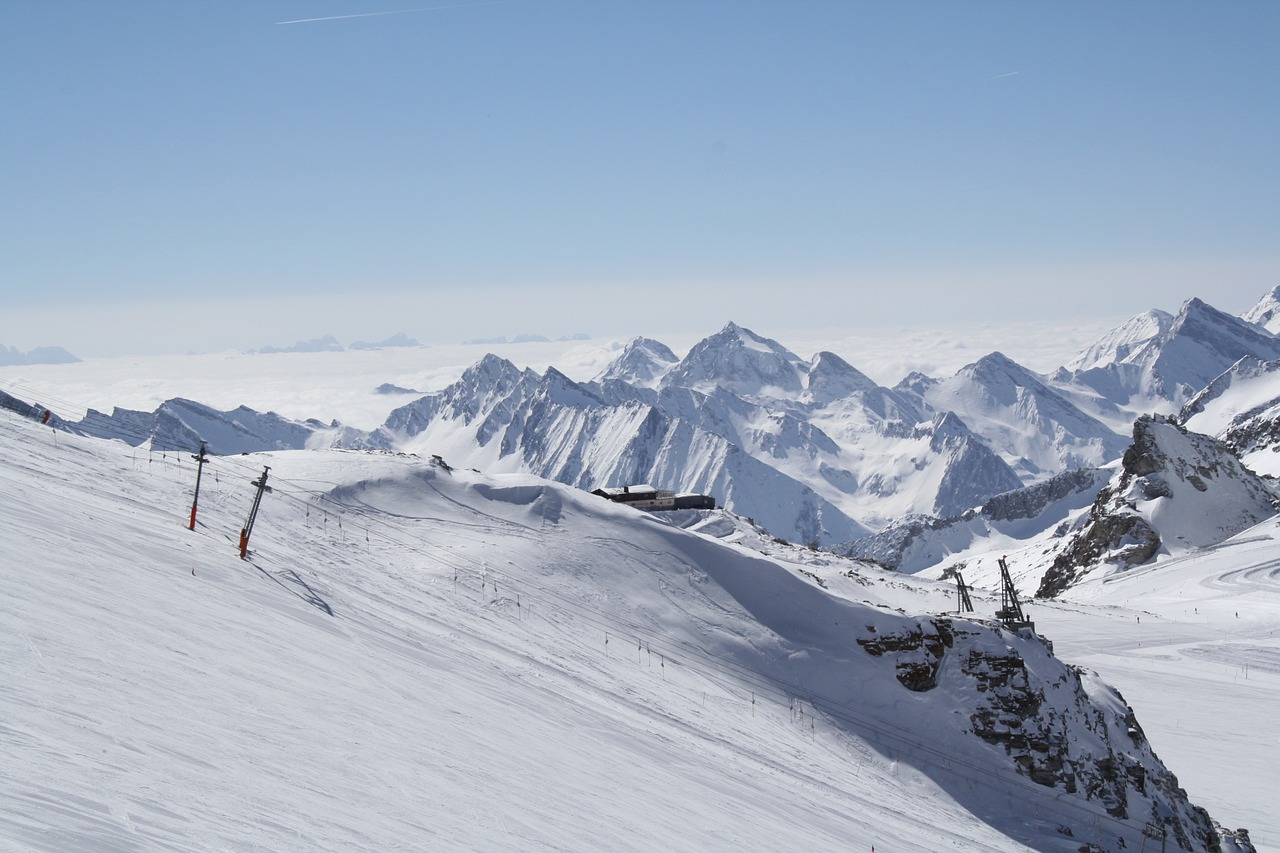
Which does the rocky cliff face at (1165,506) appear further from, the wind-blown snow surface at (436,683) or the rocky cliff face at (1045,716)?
the wind-blown snow surface at (436,683)

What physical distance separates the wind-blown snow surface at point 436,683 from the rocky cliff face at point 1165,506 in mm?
86147

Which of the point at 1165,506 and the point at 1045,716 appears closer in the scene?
the point at 1045,716

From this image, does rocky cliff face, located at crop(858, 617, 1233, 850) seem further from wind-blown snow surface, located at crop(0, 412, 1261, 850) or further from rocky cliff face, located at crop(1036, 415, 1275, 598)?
rocky cliff face, located at crop(1036, 415, 1275, 598)

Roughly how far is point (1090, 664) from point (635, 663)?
1365 inches

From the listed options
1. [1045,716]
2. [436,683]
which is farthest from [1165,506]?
[436,683]

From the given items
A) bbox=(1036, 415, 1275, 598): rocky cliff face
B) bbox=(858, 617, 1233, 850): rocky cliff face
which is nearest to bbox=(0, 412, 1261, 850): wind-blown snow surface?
bbox=(858, 617, 1233, 850): rocky cliff face

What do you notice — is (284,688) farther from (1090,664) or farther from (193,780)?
(1090,664)

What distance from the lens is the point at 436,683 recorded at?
2261 cm

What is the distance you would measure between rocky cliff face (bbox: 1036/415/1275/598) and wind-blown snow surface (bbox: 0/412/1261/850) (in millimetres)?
86147

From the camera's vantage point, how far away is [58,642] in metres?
14.9

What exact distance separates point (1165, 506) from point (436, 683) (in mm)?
119940

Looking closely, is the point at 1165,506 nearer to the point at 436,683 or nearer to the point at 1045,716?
the point at 1045,716

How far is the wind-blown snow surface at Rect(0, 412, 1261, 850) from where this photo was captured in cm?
1219

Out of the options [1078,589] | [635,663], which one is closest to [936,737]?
[635,663]
